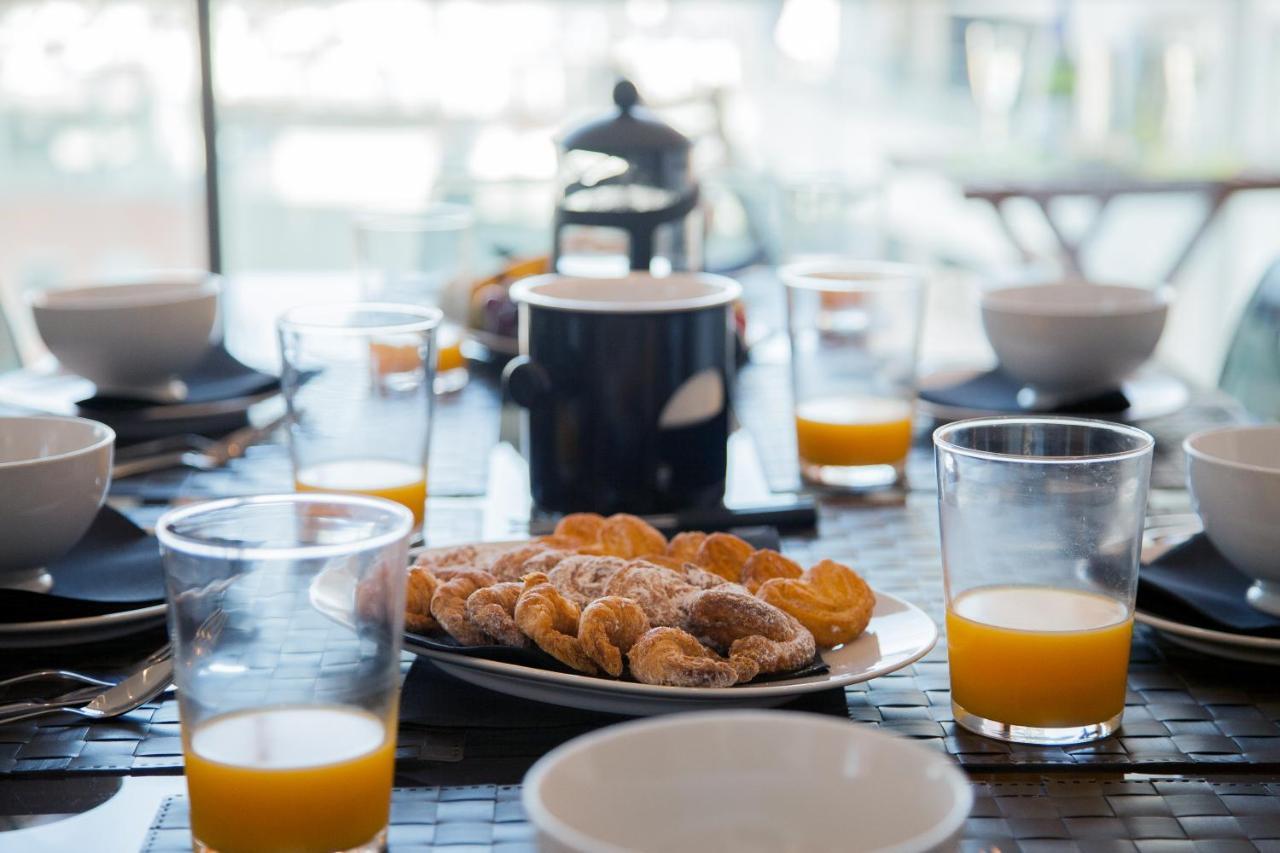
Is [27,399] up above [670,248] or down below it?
below

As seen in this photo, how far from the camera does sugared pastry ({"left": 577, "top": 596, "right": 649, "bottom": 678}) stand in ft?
2.23

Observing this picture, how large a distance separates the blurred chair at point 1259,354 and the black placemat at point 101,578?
4.74 feet

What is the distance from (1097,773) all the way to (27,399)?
112cm

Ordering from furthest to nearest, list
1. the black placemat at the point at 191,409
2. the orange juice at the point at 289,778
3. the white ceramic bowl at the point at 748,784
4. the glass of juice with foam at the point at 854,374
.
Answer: the black placemat at the point at 191,409
the glass of juice with foam at the point at 854,374
the orange juice at the point at 289,778
the white ceramic bowl at the point at 748,784

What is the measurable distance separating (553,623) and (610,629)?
0.10ft

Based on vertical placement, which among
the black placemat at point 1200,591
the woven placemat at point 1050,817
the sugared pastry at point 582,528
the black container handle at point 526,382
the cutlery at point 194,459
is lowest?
the woven placemat at point 1050,817

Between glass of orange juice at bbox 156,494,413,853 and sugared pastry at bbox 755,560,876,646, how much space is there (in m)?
0.24

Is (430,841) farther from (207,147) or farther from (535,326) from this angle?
(207,147)

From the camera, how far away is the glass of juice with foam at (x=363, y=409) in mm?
1031

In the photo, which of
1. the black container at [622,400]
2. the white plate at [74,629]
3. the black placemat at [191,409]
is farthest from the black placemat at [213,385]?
the white plate at [74,629]

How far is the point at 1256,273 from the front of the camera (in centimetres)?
529

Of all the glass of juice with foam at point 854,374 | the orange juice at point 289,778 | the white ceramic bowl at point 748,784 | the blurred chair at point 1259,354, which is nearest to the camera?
the white ceramic bowl at point 748,784

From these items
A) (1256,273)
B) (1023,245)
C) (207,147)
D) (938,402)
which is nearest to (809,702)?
(938,402)

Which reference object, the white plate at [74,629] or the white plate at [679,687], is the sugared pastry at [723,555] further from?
the white plate at [74,629]
